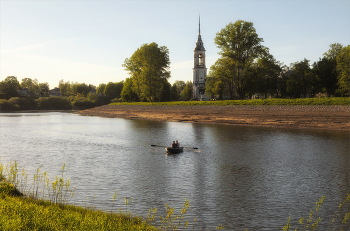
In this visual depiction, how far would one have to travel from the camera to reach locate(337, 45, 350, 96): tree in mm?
66750

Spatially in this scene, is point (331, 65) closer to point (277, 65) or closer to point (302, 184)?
point (277, 65)

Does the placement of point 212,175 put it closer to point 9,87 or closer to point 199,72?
point 199,72

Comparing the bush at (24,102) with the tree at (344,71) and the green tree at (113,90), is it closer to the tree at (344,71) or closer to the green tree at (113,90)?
the green tree at (113,90)

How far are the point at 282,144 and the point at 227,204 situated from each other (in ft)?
73.5

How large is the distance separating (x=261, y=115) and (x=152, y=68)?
4883 centimetres

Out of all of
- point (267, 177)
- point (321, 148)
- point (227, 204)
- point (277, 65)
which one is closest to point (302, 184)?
point (267, 177)

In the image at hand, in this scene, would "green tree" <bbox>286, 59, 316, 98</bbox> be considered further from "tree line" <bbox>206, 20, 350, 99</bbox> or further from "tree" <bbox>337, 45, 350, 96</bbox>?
"tree" <bbox>337, 45, 350, 96</bbox>

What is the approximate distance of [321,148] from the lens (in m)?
31.9

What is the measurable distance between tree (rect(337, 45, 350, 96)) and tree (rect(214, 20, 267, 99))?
18.5 m

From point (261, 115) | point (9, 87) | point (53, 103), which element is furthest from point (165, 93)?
point (9, 87)

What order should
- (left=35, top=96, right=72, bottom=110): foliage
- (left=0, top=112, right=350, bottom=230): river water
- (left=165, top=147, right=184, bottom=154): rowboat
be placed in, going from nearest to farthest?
(left=0, top=112, right=350, bottom=230): river water < (left=165, top=147, right=184, bottom=154): rowboat < (left=35, top=96, right=72, bottom=110): foliage

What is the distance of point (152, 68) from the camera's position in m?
100

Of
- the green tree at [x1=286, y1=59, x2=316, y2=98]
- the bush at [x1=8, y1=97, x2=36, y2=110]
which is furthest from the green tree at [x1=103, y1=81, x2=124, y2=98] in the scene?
the green tree at [x1=286, y1=59, x2=316, y2=98]

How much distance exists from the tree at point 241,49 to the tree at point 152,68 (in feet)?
85.0
